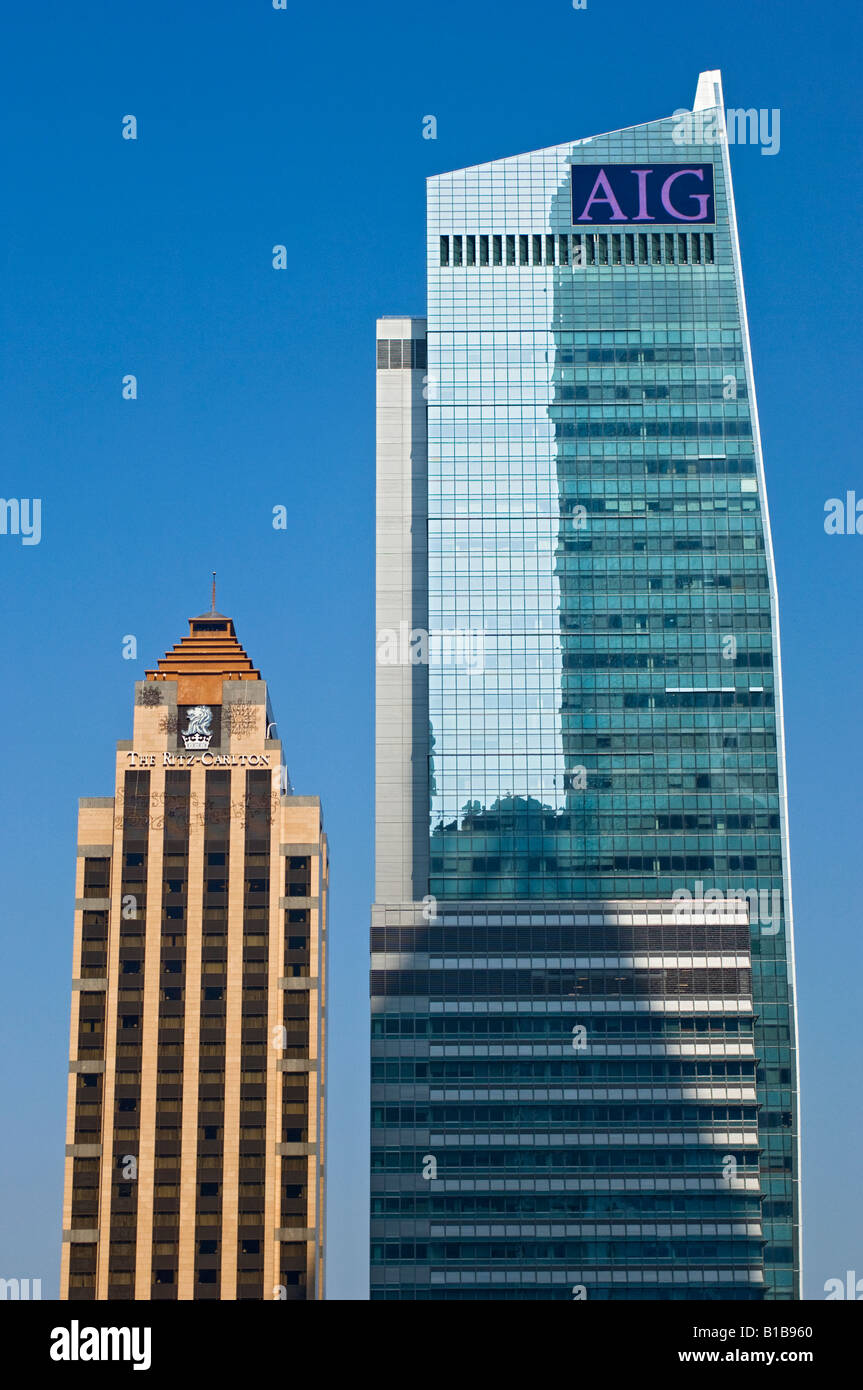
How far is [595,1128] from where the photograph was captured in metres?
200
